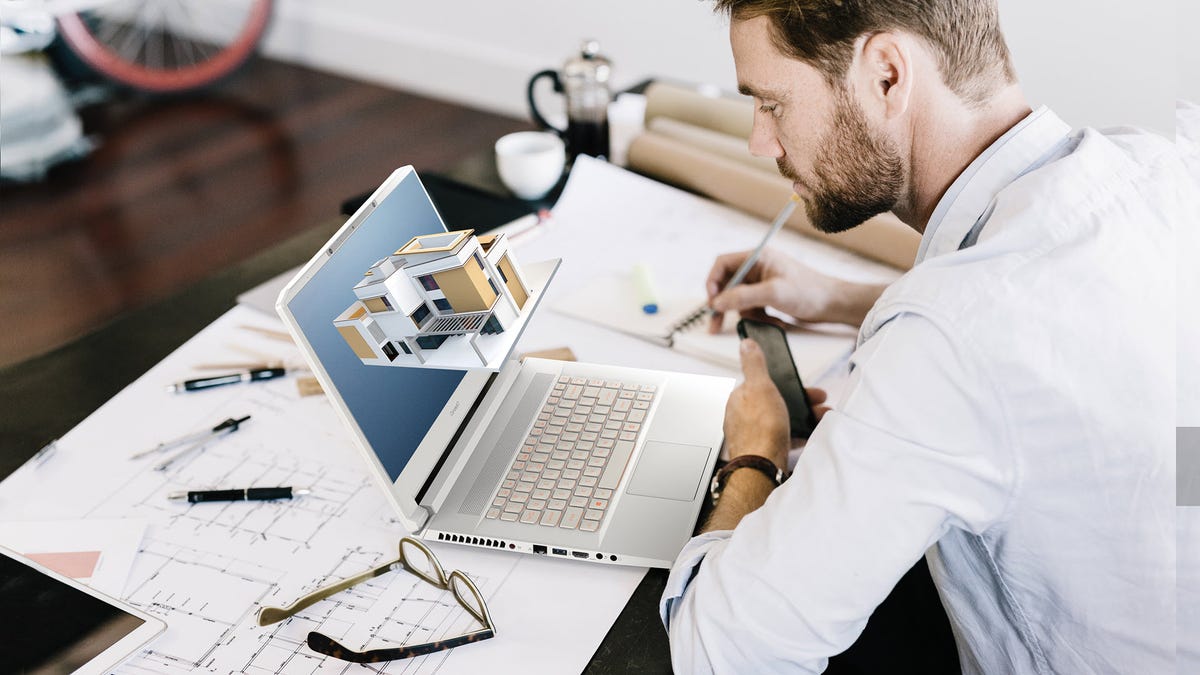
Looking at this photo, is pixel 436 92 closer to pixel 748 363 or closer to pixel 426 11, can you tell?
pixel 426 11

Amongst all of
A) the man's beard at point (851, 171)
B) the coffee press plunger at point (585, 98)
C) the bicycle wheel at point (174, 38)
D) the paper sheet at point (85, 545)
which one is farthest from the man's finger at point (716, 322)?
the bicycle wheel at point (174, 38)

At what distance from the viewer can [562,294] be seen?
141 centimetres

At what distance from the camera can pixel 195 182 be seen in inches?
130

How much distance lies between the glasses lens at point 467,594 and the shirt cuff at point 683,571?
164mm

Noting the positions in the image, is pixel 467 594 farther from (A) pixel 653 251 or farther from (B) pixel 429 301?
(A) pixel 653 251

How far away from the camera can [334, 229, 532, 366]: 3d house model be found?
893 millimetres

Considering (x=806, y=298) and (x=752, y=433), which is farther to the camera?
(x=806, y=298)

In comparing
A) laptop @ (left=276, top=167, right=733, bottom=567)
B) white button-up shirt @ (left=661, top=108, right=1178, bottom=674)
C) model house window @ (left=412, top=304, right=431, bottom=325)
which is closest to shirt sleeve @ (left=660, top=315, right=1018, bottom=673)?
white button-up shirt @ (left=661, top=108, right=1178, bottom=674)

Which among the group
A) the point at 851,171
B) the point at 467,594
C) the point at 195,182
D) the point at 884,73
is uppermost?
the point at 884,73

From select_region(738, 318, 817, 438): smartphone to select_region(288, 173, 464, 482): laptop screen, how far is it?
1.26 ft

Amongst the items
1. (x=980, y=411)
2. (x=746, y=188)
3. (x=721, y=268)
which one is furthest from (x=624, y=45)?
(x=980, y=411)

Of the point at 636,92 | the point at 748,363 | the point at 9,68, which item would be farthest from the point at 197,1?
the point at 748,363

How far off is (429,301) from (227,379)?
0.43 meters

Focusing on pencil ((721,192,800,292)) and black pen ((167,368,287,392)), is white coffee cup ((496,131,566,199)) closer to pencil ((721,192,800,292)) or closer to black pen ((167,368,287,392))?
pencil ((721,192,800,292))
